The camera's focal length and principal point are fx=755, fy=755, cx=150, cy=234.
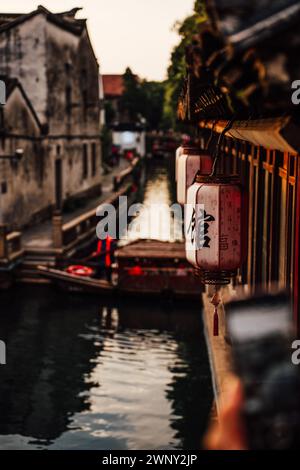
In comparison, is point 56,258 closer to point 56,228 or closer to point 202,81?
point 56,228

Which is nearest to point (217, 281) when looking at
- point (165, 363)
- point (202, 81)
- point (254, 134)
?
point (254, 134)

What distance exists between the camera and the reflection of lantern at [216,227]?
5801 millimetres

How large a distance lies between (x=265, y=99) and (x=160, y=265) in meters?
19.9

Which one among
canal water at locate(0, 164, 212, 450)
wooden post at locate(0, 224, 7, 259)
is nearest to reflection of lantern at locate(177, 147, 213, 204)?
canal water at locate(0, 164, 212, 450)

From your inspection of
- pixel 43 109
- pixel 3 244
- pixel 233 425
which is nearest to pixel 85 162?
pixel 43 109

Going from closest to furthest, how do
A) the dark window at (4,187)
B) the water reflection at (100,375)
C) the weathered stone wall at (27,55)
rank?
1. the water reflection at (100,375)
2. the dark window at (4,187)
3. the weathered stone wall at (27,55)

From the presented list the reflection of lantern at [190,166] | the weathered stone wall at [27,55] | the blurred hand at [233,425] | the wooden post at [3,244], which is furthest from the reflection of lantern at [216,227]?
the weathered stone wall at [27,55]

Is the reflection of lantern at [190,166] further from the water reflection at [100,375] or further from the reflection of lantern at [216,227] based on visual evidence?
the water reflection at [100,375]

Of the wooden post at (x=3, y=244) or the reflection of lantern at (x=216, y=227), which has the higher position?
the reflection of lantern at (x=216, y=227)

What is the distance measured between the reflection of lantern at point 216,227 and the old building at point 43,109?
20.3 m

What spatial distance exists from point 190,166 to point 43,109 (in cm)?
2329

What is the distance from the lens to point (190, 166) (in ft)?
30.0

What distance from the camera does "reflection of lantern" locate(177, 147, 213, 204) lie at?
9125mm

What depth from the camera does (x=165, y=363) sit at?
16391mm
